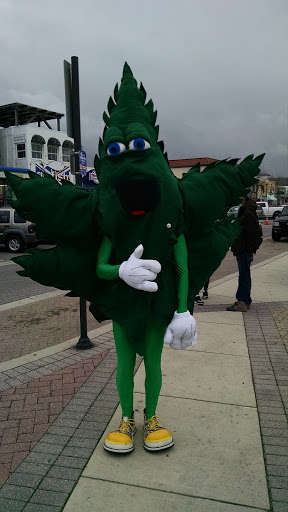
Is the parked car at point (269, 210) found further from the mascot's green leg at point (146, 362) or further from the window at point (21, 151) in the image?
the mascot's green leg at point (146, 362)

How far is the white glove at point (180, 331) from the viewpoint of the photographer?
244cm

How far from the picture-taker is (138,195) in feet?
7.39

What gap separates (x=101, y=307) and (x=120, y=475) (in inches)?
40.0

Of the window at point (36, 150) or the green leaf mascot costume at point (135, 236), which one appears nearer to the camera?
the green leaf mascot costume at point (135, 236)

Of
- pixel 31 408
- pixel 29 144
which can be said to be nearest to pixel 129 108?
pixel 31 408

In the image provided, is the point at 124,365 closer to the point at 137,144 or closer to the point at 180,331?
the point at 180,331

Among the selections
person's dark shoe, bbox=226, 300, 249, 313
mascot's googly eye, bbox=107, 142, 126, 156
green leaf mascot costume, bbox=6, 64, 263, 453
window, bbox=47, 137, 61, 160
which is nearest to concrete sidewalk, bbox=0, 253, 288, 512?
green leaf mascot costume, bbox=6, 64, 263, 453

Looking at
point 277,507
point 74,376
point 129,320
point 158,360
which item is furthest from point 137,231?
point 74,376

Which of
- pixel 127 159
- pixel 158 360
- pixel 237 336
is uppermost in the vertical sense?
pixel 127 159

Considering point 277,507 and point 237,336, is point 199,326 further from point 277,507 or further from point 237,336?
point 277,507

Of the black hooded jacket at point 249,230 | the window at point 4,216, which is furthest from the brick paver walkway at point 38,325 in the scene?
the window at point 4,216

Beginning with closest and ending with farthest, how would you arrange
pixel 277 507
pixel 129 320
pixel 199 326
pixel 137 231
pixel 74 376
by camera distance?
pixel 277 507
pixel 137 231
pixel 129 320
pixel 74 376
pixel 199 326

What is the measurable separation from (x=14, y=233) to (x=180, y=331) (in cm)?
1276

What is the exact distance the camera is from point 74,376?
12.8 ft
